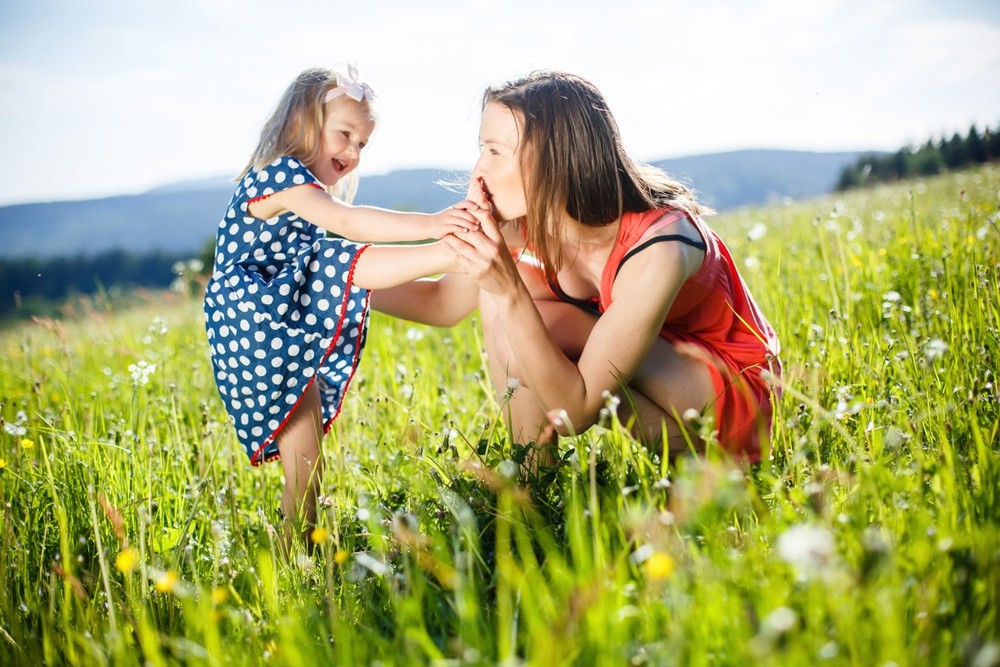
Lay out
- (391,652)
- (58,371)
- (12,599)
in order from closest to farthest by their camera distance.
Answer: (391,652) → (12,599) → (58,371)

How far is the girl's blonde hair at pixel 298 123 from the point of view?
8.80ft

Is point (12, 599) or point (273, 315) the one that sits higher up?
point (273, 315)

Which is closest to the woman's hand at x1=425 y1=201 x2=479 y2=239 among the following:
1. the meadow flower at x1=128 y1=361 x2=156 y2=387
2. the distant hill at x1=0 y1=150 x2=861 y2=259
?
the meadow flower at x1=128 y1=361 x2=156 y2=387

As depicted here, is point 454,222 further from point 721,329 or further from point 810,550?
point 810,550

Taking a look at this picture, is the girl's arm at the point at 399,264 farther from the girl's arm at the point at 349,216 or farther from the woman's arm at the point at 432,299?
the woman's arm at the point at 432,299

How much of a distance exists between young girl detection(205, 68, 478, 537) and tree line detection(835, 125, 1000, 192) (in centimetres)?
174

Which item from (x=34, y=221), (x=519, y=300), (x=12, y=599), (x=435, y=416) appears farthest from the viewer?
(x=34, y=221)

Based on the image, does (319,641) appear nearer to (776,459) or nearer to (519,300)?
(519,300)

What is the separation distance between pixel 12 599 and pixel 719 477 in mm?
1713

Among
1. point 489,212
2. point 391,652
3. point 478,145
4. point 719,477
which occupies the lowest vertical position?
point 391,652

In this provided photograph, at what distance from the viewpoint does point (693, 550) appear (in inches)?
50.1

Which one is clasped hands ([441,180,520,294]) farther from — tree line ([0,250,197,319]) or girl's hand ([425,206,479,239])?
tree line ([0,250,197,319])

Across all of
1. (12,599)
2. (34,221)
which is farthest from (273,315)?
(34,221)

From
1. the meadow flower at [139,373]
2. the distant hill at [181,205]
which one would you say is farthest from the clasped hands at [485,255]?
the distant hill at [181,205]
